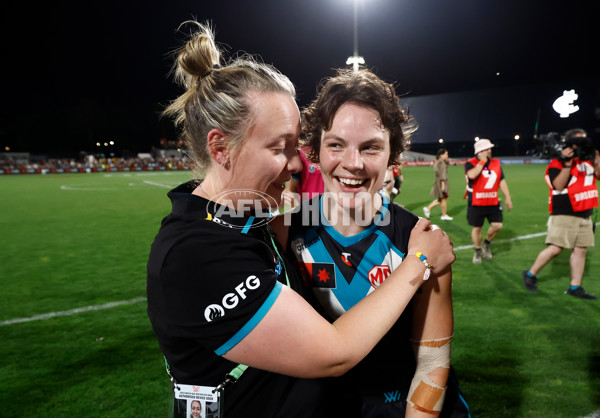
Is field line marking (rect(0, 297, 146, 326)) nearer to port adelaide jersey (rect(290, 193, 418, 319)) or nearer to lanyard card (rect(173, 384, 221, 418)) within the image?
port adelaide jersey (rect(290, 193, 418, 319))

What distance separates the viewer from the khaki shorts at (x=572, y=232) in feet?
18.0

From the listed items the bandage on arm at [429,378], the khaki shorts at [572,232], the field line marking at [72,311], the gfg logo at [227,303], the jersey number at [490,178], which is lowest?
the field line marking at [72,311]

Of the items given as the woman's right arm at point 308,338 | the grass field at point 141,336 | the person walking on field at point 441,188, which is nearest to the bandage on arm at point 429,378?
the woman's right arm at point 308,338

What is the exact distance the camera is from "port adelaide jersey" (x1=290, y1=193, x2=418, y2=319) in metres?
1.83

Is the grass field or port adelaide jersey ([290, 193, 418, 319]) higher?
port adelaide jersey ([290, 193, 418, 319])

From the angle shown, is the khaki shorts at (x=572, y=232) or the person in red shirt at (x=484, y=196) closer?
the khaki shorts at (x=572, y=232)

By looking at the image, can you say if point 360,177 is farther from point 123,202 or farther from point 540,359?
point 123,202

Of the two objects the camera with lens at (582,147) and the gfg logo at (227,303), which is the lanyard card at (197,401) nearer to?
the gfg logo at (227,303)

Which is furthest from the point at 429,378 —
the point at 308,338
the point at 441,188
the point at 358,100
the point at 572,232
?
the point at 441,188

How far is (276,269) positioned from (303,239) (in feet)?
1.89

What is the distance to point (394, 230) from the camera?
1882 millimetres

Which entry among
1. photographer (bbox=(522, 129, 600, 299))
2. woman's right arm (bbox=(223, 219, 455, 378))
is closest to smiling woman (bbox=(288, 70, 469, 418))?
woman's right arm (bbox=(223, 219, 455, 378))

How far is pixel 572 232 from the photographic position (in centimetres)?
554

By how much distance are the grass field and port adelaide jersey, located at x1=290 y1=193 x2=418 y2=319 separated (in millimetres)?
2178
